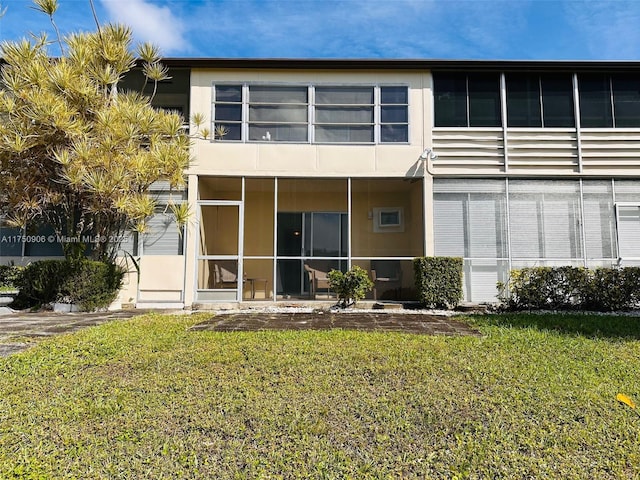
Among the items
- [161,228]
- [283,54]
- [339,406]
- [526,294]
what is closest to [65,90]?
[161,228]

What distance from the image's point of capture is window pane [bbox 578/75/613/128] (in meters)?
9.34

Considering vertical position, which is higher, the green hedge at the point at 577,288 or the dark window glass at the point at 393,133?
the dark window glass at the point at 393,133

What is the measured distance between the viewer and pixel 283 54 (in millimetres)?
9281

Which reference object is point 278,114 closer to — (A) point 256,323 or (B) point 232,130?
(B) point 232,130

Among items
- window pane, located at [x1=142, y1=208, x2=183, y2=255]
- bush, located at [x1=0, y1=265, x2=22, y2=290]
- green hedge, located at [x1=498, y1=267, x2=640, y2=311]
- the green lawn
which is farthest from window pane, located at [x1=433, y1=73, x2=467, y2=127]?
bush, located at [x1=0, y1=265, x2=22, y2=290]

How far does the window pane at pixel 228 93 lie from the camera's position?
9.38 meters

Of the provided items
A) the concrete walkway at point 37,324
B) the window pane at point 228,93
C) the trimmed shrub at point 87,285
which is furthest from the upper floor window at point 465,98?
the concrete walkway at point 37,324

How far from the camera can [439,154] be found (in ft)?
30.5

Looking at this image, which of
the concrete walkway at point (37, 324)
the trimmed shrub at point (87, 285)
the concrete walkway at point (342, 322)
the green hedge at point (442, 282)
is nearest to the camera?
the concrete walkway at point (37, 324)

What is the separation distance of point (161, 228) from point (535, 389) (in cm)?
807

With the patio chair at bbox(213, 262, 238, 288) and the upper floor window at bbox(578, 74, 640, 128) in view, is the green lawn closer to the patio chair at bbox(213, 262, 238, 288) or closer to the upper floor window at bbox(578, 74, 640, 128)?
the patio chair at bbox(213, 262, 238, 288)

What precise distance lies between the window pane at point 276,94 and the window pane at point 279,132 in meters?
0.60

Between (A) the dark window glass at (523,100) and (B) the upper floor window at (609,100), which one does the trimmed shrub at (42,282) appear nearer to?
(A) the dark window glass at (523,100)

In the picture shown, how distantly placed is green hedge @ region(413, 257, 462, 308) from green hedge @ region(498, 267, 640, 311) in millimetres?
1085
